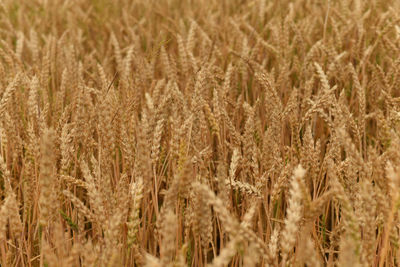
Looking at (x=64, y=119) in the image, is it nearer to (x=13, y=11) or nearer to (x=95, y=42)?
(x=95, y=42)

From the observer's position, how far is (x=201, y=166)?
115 cm

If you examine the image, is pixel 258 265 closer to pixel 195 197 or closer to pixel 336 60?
pixel 195 197

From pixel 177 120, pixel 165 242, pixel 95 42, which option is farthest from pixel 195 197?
pixel 95 42

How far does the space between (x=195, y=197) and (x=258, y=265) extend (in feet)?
1.06

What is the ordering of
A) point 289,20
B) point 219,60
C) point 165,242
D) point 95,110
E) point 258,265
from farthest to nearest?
1. point 219,60
2. point 289,20
3. point 95,110
4. point 258,265
5. point 165,242

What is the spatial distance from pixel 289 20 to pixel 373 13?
76 centimetres

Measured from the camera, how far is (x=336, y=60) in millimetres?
1770

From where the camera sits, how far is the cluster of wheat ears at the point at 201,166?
85 centimetres

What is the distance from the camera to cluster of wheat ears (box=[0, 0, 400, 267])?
85 centimetres

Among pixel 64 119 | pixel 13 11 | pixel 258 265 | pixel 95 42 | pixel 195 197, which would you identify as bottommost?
pixel 258 265

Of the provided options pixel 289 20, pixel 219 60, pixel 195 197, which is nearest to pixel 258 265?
pixel 195 197

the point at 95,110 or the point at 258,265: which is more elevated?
the point at 95,110

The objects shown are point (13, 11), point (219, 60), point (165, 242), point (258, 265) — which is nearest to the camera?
Answer: point (165, 242)

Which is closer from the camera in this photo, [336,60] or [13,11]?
[336,60]
